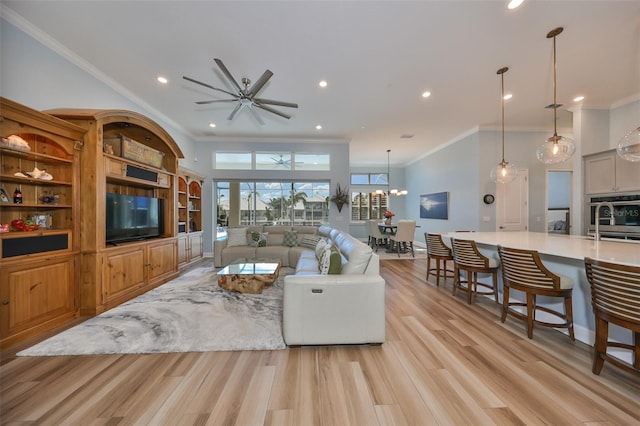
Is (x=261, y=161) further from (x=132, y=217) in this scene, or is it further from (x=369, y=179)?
(x=369, y=179)

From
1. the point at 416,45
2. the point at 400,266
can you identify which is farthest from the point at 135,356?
the point at 400,266

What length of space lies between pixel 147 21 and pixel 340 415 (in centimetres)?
409

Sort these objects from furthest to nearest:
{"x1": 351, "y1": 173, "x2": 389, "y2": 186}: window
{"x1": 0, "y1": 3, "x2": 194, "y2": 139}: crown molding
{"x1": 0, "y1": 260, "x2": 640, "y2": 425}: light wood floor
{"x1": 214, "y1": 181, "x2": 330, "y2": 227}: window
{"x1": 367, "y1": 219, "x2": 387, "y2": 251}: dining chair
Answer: {"x1": 351, "y1": 173, "x2": 389, "y2": 186}: window, {"x1": 367, "y1": 219, "x2": 387, "y2": 251}: dining chair, {"x1": 214, "y1": 181, "x2": 330, "y2": 227}: window, {"x1": 0, "y1": 3, "x2": 194, "y2": 139}: crown molding, {"x1": 0, "y1": 260, "x2": 640, "y2": 425}: light wood floor

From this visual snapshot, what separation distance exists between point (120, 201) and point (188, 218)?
2117mm

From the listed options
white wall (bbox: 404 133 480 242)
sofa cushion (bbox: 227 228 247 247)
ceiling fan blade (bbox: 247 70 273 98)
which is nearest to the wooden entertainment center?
sofa cushion (bbox: 227 228 247 247)

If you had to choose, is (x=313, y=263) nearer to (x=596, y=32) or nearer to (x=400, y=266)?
(x=400, y=266)

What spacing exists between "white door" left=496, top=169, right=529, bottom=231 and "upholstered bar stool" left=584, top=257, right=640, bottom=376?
4.64 meters

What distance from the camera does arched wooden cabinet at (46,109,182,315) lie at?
9.53 feet

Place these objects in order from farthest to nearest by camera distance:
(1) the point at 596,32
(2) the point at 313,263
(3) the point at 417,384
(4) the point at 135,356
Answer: (2) the point at 313,263
(1) the point at 596,32
(4) the point at 135,356
(3) the point at 417,384

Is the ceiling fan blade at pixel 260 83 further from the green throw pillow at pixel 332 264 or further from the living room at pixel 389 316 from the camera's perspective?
the green throw pillow at pixel 332 264

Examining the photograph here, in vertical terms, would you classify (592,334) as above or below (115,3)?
below

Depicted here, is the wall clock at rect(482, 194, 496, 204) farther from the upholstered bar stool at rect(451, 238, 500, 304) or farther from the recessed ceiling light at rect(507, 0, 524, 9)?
the recessed ceiling light at rect(507, 0, 524, 9)

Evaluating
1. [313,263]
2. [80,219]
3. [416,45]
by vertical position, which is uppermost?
[416,45]

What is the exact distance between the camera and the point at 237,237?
544 centimetres
